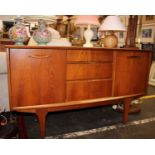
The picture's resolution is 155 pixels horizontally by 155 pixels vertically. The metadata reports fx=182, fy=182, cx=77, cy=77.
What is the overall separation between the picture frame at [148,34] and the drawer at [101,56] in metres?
3.99

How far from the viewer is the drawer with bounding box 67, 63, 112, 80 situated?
5.59ft

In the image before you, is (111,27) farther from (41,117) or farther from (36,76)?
(41,117)

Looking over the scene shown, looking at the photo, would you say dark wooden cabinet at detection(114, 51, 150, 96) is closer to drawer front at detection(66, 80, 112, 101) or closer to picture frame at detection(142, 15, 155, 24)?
drawer front at detection(66, 80, 112, 101)

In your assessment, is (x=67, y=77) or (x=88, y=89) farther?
(x=88, y=89)

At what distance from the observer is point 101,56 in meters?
1.82

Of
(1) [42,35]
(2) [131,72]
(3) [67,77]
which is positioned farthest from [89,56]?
(2) [131,72]

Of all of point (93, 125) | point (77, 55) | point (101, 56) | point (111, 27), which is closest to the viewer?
point (77, 55)

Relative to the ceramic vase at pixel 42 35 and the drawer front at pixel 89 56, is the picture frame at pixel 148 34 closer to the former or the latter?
the drawer front at pixel 89 56

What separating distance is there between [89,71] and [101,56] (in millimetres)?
197

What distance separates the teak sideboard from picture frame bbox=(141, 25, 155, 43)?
3585 mm

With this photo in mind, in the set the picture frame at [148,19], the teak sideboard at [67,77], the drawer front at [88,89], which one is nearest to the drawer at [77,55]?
the teak sideboard at [67,77]

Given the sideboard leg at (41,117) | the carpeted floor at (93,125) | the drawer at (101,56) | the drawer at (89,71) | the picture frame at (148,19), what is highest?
the picture frame at (148,19)

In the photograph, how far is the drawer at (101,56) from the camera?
1770mm
